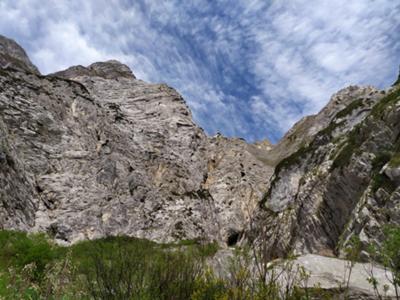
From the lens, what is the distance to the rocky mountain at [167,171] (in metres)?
29.5

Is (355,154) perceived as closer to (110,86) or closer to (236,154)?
(236,154)

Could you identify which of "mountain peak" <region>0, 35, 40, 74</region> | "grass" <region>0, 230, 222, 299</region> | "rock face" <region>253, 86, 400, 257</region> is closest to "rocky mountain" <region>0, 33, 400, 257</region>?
"rock face" <region>253, 86, 400, 257</region>

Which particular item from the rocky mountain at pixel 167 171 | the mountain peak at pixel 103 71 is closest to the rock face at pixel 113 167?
the rocky mountain at pixel 167 171

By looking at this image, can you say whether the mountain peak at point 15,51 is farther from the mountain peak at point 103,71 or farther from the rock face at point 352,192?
the rock face at point 352,192

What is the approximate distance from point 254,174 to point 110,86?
32813 millimetres

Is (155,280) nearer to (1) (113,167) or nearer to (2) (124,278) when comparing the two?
(2) (124,278)

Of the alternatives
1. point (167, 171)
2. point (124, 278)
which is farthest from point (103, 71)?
point (124, 278)

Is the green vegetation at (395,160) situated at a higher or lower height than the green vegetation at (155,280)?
higher

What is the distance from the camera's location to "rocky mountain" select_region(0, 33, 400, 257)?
29.5m

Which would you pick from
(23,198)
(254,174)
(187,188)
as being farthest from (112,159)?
(254,174)

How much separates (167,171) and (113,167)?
10353 millimetres

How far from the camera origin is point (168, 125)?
242ft

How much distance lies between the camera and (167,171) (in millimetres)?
65000

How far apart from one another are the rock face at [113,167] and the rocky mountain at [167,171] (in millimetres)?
187
